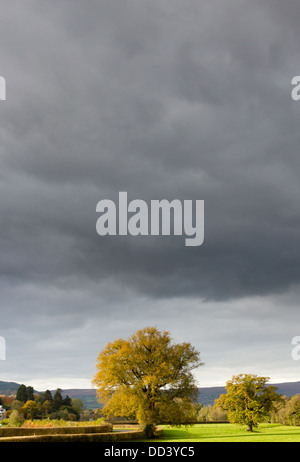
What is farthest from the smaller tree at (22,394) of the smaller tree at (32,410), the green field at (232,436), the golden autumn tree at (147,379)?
the golden autumn tree at (147,379)

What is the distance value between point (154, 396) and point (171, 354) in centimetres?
568

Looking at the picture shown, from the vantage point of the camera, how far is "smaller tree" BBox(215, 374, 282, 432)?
66.2 m

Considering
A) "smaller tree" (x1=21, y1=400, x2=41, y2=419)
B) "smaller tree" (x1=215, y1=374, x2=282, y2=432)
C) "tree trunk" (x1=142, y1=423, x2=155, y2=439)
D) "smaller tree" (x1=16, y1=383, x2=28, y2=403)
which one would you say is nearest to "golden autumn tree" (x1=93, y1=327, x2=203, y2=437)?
"tree trunk" (x1=142, y1=423, x2=155, y2=439)

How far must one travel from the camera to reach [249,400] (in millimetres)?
66875

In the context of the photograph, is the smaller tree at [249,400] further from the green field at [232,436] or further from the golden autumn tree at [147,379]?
the golden autumn tree at [147,379]

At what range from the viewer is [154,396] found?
5472 centimetres

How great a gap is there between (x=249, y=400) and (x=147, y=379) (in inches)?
907

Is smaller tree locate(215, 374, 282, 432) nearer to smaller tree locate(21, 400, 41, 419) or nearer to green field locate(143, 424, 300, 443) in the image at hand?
green field locate(143, 424, 300, 443)

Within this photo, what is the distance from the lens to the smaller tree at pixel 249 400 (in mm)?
66188

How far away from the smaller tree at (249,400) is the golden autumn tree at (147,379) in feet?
47.7

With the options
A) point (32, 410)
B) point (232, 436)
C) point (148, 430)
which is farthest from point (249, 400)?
point (32, 410)

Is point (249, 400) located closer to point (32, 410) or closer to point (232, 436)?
point (232, 436)
